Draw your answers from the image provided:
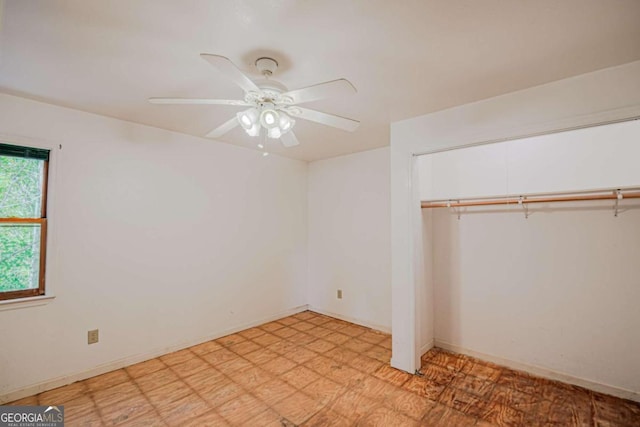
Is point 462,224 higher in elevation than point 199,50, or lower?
lower

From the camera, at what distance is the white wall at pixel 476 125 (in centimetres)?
188

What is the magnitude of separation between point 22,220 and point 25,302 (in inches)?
26.3

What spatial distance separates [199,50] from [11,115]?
1879 mm

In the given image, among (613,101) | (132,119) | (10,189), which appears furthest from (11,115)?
(613,101)

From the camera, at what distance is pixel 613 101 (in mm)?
1875

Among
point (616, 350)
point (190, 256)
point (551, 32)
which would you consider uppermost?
point (551, 32)

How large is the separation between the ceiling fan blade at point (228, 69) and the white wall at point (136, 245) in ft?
6.63

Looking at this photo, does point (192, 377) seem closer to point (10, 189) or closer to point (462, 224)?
point (10, 189)

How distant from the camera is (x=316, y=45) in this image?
1.65m

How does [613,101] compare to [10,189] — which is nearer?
[613,101]

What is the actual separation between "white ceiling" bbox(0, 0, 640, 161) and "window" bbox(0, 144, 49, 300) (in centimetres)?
55

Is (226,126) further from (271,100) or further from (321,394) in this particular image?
(321,394)

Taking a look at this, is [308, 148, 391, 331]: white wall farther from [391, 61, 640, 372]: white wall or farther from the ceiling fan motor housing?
the ceiling fan motor housing

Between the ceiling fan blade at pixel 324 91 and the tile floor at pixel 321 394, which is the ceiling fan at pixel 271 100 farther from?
the tile floor at pixel 321 394
